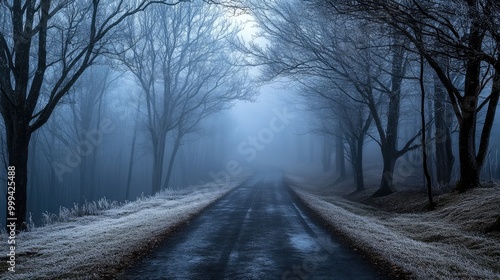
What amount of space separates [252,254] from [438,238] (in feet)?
15.6

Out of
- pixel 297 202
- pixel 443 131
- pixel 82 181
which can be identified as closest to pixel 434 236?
pixel 297 202

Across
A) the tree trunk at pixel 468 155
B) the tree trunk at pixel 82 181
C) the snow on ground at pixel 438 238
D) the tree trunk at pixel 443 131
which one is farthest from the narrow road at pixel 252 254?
the tree trunk at pixel 82 181

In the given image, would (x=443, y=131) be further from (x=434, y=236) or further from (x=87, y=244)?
(x=87, y=244)

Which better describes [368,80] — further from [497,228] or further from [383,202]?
[497,228]

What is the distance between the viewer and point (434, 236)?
948 centimetres

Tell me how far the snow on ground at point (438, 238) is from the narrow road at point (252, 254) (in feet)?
2.03

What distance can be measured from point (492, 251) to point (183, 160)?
4312cm

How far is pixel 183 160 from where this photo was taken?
1922 inches

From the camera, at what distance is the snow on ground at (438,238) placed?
6.50m

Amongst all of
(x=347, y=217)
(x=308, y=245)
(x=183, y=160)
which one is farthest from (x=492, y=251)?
(x=183, y=160)

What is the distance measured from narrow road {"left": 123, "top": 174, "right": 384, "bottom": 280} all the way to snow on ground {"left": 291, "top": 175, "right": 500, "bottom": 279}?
2.03ft

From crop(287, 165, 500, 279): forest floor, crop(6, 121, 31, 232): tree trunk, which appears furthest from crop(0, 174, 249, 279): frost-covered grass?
crop(287, 165, 500, 279): forest floor

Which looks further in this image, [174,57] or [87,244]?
[174,57]

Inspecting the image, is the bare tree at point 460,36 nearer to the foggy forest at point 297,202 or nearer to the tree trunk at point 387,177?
the foggy forest at point 297,202
